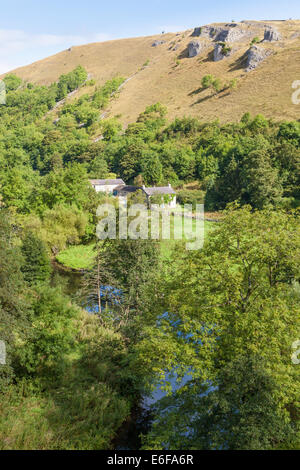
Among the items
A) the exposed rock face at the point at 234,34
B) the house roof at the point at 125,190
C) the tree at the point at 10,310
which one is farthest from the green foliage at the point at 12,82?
the tree at the point at 10,310

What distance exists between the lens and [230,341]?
13523 mm

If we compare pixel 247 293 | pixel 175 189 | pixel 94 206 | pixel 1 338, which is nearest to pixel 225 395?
pixel 247 293

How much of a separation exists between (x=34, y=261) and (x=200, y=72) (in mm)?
119360

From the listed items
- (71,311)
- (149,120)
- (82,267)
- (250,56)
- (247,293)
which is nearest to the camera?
(247,293)

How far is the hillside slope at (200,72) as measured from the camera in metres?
95.4

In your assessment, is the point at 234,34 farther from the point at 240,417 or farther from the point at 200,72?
the point at 240,417

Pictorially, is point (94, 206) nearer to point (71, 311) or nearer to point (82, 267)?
point (82, 267)

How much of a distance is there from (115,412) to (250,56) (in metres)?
A: 120

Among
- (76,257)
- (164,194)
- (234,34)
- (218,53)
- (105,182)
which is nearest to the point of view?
(76,257)

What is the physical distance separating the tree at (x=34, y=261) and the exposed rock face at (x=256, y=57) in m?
105

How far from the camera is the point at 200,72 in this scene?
128125mm

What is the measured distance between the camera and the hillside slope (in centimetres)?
9544

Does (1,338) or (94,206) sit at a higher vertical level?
(94,206)

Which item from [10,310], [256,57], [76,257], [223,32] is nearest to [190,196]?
[76,257]
